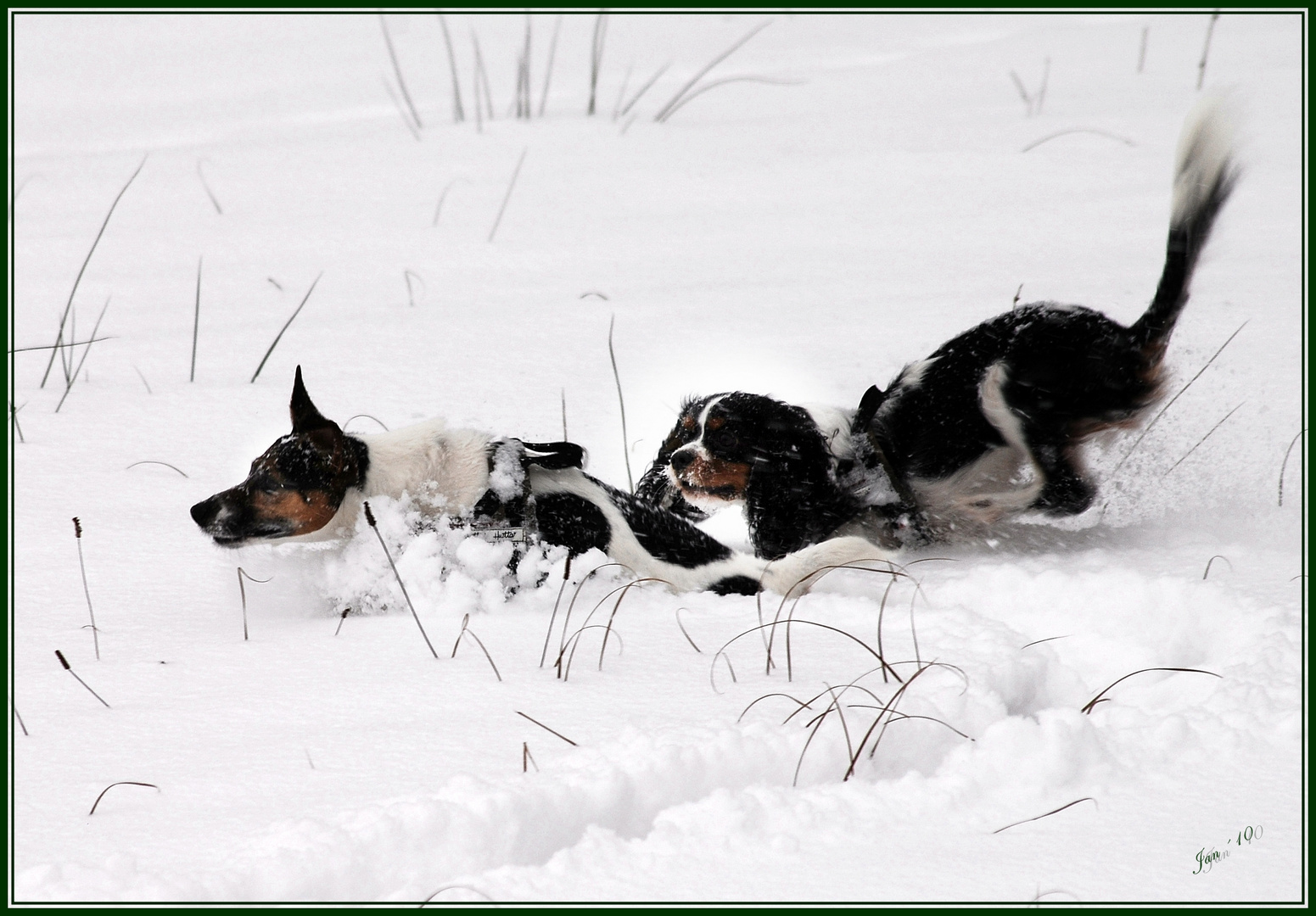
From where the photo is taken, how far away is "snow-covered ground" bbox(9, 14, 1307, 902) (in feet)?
5.52

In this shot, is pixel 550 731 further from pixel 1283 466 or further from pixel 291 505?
pixel 1283 466

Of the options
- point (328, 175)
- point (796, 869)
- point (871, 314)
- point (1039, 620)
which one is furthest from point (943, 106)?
point (796, 869)

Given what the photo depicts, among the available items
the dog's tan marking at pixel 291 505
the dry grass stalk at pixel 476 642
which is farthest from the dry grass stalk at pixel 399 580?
the dog's tan marking at pixel 291 505

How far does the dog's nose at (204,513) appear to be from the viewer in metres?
2.63

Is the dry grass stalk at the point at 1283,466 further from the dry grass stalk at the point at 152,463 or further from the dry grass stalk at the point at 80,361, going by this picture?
the dry grass stalk at the point at 80,361

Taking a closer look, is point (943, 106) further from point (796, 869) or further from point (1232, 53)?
point (796, 869)

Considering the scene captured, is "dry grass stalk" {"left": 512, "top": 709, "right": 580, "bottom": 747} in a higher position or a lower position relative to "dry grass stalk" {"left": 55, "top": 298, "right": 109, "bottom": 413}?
lower

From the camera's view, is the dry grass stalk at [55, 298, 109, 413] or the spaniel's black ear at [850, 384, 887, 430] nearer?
the spaniel's black ear at [850, 384, 887, 430]

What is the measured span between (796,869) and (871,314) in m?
3.33
